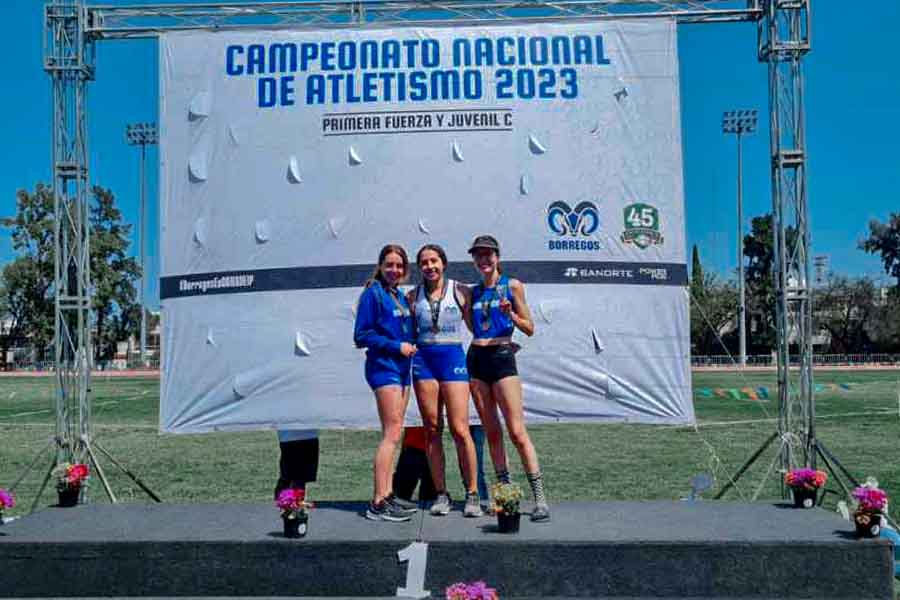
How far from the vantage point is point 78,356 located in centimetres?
702

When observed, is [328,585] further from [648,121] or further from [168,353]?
[648,121]

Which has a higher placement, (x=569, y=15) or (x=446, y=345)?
(x=569, y=15)

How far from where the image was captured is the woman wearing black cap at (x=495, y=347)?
532 centimetres

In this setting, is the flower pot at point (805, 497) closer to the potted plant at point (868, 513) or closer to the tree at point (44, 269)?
the potted plant at point (868, 513)

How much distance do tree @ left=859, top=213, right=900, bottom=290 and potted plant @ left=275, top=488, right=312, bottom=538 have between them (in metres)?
56.0

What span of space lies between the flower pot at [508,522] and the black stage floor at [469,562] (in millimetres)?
47

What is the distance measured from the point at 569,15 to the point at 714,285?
170ft

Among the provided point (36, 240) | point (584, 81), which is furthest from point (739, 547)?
point (36, 240)

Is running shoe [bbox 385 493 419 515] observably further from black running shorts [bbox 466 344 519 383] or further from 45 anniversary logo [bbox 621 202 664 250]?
45 anniversary logo [bbox 621 202 664 250]

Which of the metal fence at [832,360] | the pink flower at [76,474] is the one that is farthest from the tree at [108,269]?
the pink flower at [76,474]

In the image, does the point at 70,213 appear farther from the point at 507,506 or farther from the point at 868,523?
the point at 868,523

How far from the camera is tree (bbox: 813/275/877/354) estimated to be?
53125 mm

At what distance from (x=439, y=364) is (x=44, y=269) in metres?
49.0

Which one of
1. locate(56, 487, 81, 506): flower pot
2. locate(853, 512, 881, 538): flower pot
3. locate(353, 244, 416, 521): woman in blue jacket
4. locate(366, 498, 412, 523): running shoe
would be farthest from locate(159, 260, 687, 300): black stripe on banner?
locate(853, 512, 881, 538): flower pot
